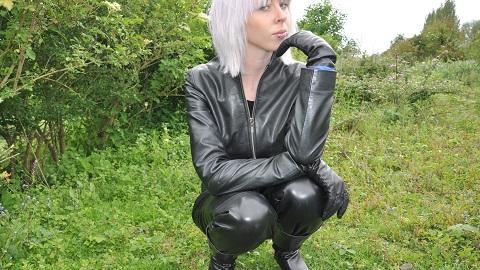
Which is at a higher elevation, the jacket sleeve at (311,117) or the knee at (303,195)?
the jacket sleeve at (311,117)

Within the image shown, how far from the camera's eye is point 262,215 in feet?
7.30

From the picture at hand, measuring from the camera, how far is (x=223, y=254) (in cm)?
242

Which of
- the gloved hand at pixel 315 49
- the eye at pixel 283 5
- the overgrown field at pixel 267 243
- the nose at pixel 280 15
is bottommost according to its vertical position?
the overgrown field at pixel 267 243

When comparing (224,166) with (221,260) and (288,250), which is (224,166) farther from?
(288,250)

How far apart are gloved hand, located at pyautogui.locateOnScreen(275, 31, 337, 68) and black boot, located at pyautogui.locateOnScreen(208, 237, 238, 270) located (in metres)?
0.95

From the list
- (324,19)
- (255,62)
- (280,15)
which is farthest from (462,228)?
(324,19)

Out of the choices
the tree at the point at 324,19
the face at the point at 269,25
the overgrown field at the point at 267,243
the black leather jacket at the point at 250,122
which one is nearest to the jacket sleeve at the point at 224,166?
the black leather jacket at the point at 250,122

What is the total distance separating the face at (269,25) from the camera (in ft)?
7.84

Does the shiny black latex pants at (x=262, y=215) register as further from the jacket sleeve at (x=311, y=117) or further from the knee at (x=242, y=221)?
the jacket sleeve at (x=311, y=117)

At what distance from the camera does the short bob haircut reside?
2.37 metres

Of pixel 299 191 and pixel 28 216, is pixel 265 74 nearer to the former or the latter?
pixel 299 191

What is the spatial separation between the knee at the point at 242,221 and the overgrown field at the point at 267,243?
0.78m

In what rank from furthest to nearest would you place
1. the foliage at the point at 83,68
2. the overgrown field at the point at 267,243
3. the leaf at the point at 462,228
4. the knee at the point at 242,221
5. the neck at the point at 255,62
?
the foliage at the point at 83,68 < the leaf at the point at 462,228 < the overgrown field at the point at 267,243 < the neck at the point at 255,62 < the knee at the point at 242,221

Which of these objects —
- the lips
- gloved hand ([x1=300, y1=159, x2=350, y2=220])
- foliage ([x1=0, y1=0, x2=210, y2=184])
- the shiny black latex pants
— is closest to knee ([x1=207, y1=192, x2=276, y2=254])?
the shiny black latex pants
